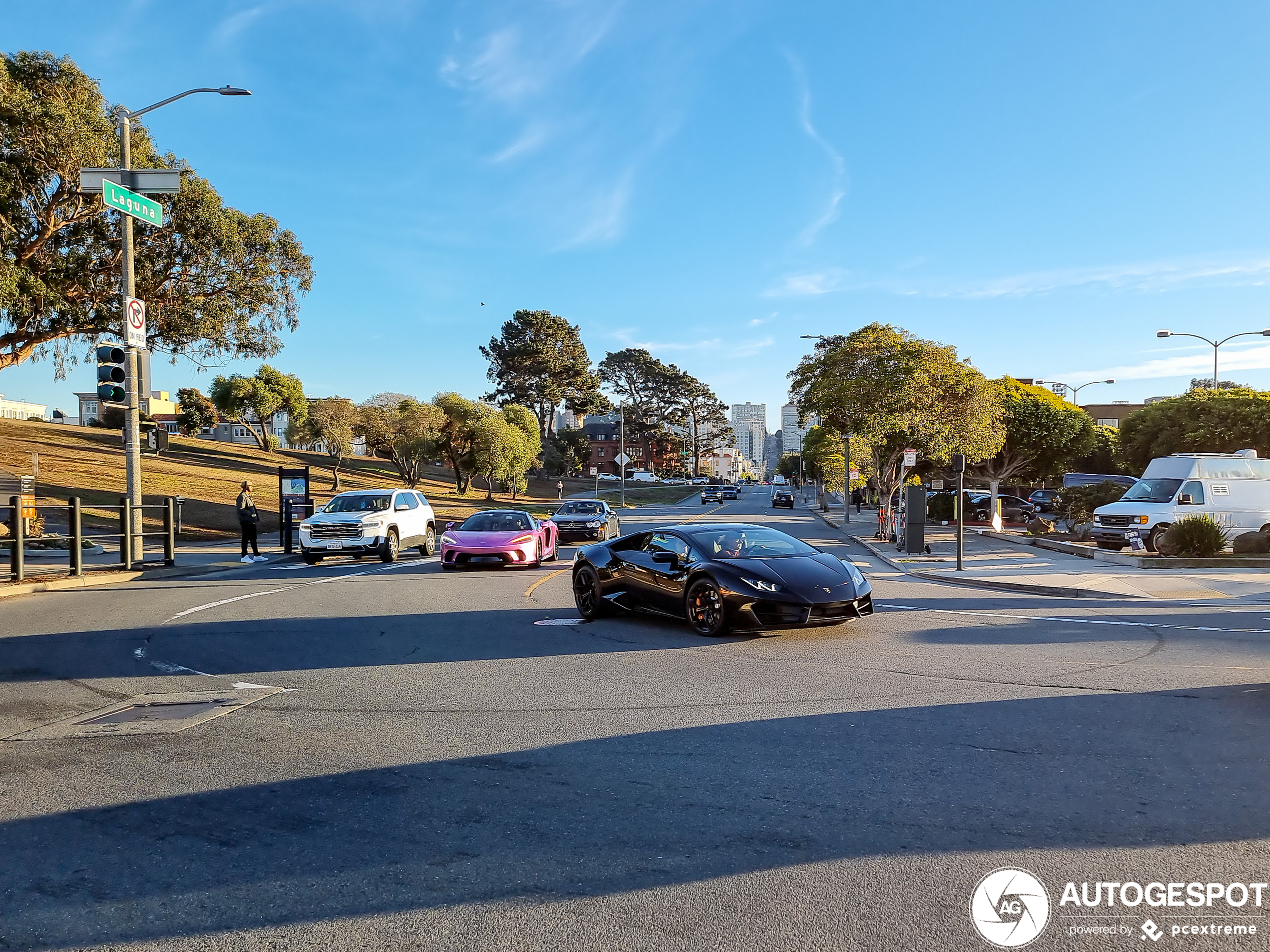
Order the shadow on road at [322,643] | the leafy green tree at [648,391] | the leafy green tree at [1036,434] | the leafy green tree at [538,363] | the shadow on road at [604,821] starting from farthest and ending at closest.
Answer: the leafy green tree at [648,391]
the leafy green tree at [538,363]
the leafy green tree at [1036,434]
the shadow on road at [322,643]
the shadow on road at [604,821]

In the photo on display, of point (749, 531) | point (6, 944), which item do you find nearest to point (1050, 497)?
point (749, 531)

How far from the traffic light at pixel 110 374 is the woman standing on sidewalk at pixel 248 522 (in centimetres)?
406

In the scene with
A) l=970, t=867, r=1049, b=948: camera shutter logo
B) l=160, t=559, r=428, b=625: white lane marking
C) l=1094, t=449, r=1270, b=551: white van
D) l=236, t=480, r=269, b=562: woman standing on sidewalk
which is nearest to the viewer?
l=970, t=867, r=1049, b=948: camera shutter logo

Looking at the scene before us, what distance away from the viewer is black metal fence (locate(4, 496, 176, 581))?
50.3 feet

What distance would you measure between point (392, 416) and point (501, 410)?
12.1 m

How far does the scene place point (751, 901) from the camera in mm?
3643

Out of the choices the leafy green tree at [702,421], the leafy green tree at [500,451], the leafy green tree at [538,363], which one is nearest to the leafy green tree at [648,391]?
the leafy green tree at [702,421]

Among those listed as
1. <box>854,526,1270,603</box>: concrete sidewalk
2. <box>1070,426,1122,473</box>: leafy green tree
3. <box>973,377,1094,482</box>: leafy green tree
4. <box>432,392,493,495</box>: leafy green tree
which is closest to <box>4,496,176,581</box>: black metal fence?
<box>854,526,1270,603</box>: concrete sidewalk

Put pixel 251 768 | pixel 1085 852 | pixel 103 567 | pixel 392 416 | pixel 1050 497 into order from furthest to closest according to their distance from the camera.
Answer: pixel 392 416
pixel 1050 497
pixel 103 567
pixel 251 768
pixel 1085 852

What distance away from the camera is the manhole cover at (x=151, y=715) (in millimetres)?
6332

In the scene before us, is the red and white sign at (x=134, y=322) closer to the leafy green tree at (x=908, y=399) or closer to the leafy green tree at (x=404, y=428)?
the leafy green tree at (x=908, y=399)

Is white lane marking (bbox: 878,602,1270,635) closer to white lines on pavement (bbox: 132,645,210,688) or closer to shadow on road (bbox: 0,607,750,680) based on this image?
shadow on road (bbox: 0,607,750,680)

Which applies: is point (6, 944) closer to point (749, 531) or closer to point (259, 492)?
point (749, 531)

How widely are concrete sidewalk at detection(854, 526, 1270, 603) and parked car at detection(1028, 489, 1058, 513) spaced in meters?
14.6
